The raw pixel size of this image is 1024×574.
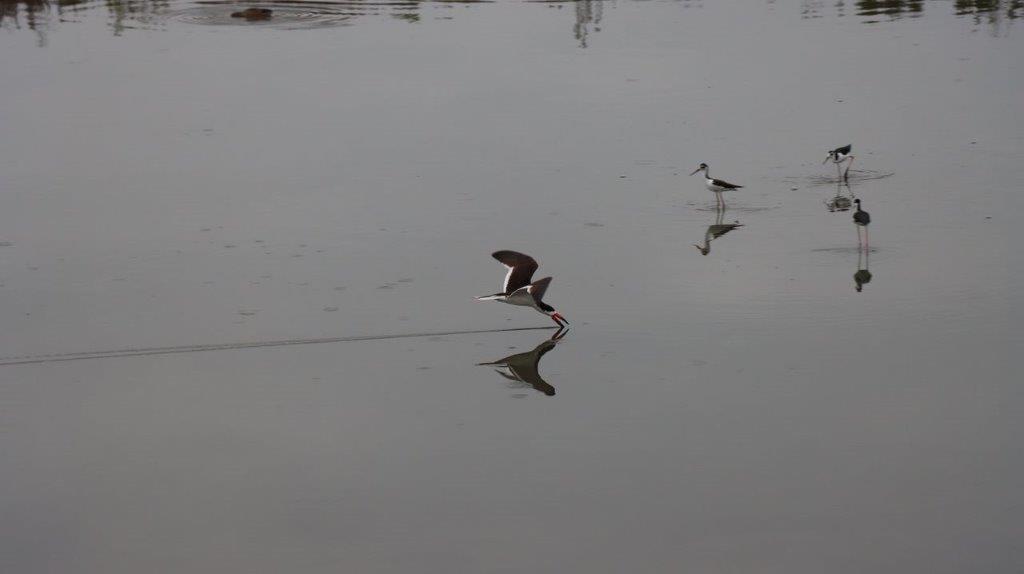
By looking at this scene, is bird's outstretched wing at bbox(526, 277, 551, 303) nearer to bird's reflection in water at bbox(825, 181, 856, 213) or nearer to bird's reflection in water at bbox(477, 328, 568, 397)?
bird's reflection in water at bbox(477, 328, 568, 397)

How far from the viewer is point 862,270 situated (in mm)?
14102

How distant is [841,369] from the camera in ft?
37.7

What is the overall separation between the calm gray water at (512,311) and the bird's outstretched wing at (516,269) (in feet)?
1.39

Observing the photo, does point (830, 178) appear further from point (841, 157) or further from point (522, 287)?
point (522, 287)

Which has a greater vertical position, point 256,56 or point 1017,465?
point 256,56

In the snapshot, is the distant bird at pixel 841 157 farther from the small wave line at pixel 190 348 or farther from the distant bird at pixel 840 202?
the small wave line at pixel 190 348

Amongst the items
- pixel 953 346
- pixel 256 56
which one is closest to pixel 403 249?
pixel 953 346

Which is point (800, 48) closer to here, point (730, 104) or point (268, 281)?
point (730, 104)

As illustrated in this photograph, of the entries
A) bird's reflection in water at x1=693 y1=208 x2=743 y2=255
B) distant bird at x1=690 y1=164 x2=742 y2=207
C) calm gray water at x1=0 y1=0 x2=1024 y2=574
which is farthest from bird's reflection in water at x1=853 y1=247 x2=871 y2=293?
distant bird at x1=690 y1=164 x2=742 y2=207

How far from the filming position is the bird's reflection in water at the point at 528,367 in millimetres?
11414

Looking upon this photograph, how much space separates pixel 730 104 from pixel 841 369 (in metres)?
10.6

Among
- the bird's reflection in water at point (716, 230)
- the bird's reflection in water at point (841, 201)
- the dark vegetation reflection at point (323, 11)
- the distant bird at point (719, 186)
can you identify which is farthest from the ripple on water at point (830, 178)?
the dark vegetation reflection at point (323, 11)

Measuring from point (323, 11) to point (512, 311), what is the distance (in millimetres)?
17885

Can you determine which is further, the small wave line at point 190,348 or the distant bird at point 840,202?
the distant bird at point 840,202
